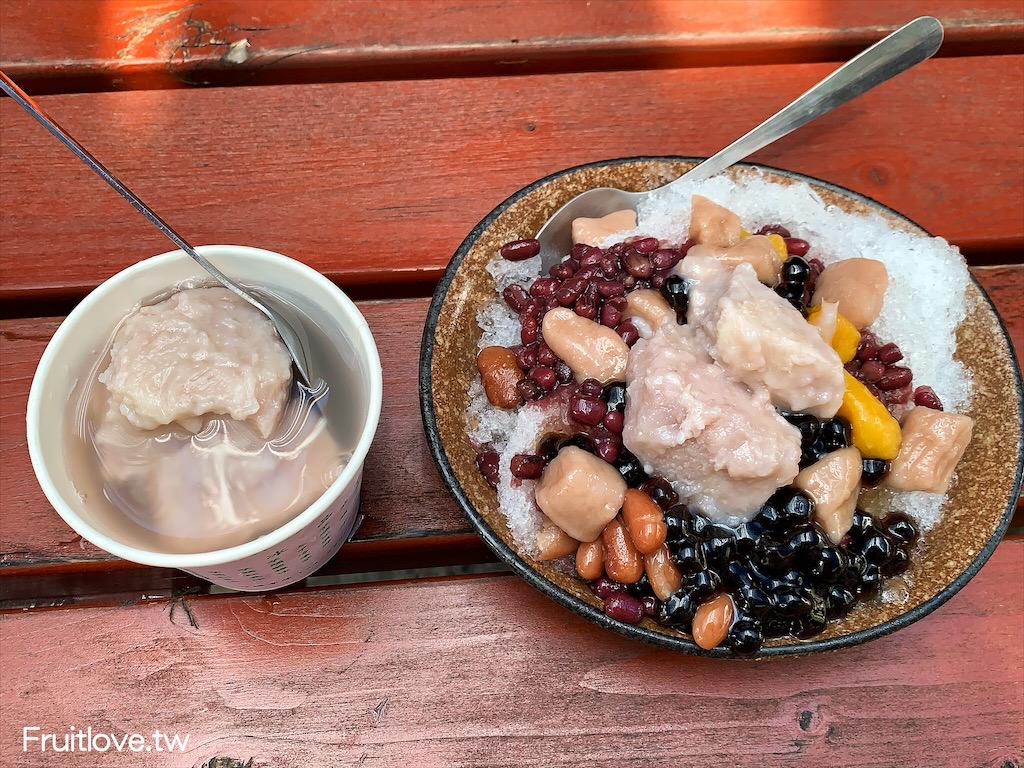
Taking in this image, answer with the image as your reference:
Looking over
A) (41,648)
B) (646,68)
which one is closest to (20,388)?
(41,648)

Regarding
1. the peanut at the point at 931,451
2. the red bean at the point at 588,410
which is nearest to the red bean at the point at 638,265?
the red bean at the point at 588,410

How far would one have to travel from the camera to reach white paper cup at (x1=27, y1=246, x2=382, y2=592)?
73 centimetres

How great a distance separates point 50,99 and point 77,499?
0.96 meters

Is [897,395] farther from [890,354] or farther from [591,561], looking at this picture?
[591,561]

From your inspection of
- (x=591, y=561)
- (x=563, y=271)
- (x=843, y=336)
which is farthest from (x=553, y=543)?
(x=843, y=336)

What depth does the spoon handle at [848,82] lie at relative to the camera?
1094 mm

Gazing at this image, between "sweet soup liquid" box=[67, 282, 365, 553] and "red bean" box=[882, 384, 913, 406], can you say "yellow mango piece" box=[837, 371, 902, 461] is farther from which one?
"sweet soup liquid" box=[67, 282, 365, 553]

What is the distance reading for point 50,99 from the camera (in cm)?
135

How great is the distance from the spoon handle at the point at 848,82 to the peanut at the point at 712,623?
0.65 meters

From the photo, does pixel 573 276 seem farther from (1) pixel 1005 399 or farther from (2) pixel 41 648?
(2) pixel 41 648

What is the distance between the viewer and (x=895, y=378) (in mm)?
1048

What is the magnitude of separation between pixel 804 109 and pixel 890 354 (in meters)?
0.40

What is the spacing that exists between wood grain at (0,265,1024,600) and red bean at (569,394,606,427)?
9.7 inches

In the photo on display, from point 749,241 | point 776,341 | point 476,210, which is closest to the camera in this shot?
point 776,341
